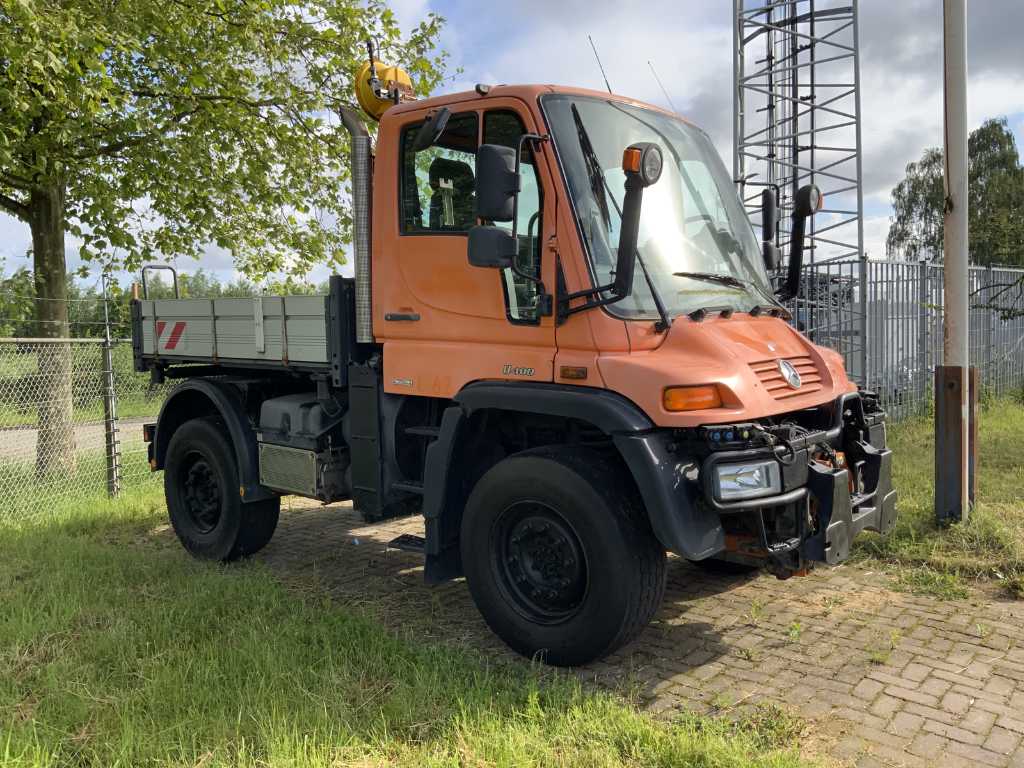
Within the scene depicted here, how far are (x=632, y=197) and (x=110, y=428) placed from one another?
23.5 ft

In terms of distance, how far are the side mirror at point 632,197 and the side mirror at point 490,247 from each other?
1.76 feet

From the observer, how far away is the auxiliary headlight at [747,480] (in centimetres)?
360

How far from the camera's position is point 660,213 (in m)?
4.30

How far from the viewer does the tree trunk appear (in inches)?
360

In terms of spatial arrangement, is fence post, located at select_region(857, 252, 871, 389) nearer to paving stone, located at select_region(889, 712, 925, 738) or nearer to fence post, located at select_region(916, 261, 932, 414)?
fence post, located at select_region(916, 261, 932, 414)

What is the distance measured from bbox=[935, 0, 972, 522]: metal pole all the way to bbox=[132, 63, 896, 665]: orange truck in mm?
1834

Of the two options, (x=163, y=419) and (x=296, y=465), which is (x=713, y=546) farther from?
(x=163, y=419)

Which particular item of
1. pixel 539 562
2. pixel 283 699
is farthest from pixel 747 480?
Answer: pixel 283 699

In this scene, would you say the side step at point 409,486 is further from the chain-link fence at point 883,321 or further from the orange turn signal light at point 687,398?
the chain-link fence at point 883,321

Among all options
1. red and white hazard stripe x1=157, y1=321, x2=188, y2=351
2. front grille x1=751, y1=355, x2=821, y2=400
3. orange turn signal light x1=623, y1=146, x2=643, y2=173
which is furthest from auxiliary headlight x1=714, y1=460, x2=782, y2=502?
red and white hazard stripe x1=157, y1=321, x2=188, y2=351

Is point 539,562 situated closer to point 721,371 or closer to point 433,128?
point 721,371

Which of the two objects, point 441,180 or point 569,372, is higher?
point 441,180

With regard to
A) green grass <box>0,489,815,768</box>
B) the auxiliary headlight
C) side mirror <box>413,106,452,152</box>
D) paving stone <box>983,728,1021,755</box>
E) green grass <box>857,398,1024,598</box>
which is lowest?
paving stone <box>983,728,1021,755</box>

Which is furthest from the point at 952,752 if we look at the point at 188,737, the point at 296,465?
the point at 296,465
